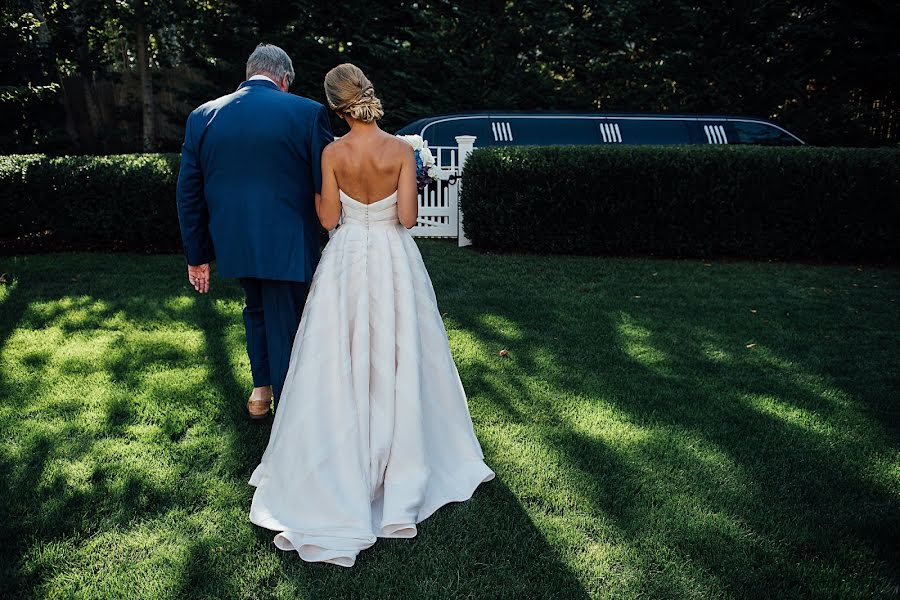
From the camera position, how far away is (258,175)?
3225mm

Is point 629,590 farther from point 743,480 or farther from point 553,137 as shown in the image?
point 553,137

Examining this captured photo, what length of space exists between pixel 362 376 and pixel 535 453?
116 cm

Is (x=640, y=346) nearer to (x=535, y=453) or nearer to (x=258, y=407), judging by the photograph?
(x=535, y=453)

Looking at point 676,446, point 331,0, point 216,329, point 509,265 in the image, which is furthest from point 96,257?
point 331,0

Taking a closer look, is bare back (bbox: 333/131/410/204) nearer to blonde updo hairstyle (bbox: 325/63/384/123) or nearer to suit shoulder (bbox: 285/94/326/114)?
blonde updo hairstyle (bbox: 325/63/384/123)

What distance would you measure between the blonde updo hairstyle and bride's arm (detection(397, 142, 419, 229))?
8.9 inches

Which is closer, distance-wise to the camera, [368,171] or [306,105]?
[368,171]

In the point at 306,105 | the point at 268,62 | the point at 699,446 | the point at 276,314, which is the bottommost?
the point at 699,446

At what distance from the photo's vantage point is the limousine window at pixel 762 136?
33.0ft

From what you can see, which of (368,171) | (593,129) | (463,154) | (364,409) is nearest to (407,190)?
(368,171)

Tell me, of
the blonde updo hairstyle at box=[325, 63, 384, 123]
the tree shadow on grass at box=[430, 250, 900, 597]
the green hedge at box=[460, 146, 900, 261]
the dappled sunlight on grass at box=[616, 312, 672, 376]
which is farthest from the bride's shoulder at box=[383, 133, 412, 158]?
the green hedge at box=[460, 146, 900, 261]

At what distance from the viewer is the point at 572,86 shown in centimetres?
1401

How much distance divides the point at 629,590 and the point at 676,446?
1310 mm

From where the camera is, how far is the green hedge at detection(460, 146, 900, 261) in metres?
8.16
